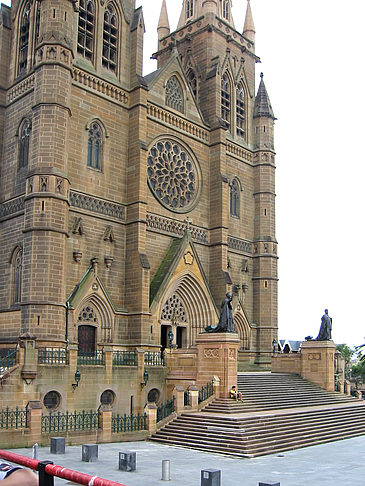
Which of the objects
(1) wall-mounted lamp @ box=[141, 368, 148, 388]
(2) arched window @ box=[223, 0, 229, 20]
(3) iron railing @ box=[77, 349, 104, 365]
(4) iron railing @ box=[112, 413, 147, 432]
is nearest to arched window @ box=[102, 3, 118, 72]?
(2) arched window @ box=[223, 0, 229, 20]

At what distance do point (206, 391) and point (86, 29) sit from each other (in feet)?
71.0

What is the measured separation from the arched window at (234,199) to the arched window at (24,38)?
1684 cm

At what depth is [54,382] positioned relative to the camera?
23484 millimetres

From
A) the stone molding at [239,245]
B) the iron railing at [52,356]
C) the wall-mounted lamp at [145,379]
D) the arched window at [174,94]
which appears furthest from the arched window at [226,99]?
the iron railing at [52,356]

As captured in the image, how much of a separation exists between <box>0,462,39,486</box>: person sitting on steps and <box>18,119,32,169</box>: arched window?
1122 inches

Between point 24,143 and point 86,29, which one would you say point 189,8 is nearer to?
point 86,29

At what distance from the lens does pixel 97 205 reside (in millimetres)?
31734

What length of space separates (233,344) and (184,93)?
19336 mm

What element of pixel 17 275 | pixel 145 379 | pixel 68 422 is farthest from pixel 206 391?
pixel 17 275

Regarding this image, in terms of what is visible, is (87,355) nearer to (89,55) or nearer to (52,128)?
(52,128)

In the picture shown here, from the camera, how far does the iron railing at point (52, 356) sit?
79.5 ft

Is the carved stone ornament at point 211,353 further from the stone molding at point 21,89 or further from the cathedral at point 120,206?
the stone molding at point 21,89

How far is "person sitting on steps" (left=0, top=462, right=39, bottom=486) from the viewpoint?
146 inches

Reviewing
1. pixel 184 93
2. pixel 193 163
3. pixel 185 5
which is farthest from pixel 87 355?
pixel 185 5
